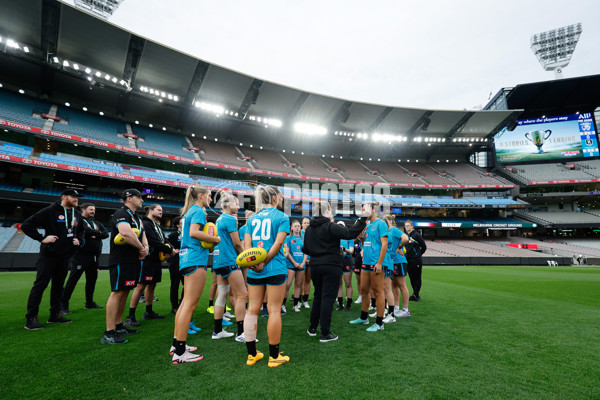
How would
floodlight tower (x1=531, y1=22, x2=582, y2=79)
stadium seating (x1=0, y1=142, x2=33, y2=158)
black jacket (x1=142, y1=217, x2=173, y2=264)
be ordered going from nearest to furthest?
1. black jacket (x1=142, y1=217, x2=173, y2=264)
2. stadium seating (x1=0, y1=142, x2=33, y2=158)
3. floodlight tower (x1=531, y1=22, x2=582, y2=79)

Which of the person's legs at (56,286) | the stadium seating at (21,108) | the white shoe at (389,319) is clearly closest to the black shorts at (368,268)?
the white shoe at (389,319)

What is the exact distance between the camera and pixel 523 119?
4053cm

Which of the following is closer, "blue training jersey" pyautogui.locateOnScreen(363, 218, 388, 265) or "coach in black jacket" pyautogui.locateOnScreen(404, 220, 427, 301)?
"blue training jersey" pyautogui.locateOnScreen(363, 218, 388, 265)

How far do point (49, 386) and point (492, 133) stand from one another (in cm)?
4991

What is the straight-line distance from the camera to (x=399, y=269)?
5.73 metres

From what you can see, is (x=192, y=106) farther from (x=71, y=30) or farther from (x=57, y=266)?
(x=57, y=266)

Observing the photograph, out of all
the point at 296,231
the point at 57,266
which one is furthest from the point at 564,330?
the point at 57,266

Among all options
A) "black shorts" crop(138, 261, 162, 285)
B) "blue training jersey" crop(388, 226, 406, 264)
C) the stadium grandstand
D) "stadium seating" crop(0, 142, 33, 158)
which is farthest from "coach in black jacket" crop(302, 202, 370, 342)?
"stadium seating" crop(0, 142, 33, 158)

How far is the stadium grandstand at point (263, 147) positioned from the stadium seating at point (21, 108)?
16 cm

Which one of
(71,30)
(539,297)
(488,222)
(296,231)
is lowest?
(539,297)

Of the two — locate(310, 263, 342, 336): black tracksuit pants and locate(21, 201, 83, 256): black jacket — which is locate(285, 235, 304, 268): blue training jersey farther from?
locate(21, 201, 83, 256): black jacket

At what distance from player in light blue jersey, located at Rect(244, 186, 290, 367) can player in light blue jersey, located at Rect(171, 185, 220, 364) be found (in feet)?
1.95

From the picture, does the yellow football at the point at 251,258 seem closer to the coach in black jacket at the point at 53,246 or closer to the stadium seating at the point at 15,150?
the coach in black jacket at the point at 53,246

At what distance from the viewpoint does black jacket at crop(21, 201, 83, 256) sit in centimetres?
427
